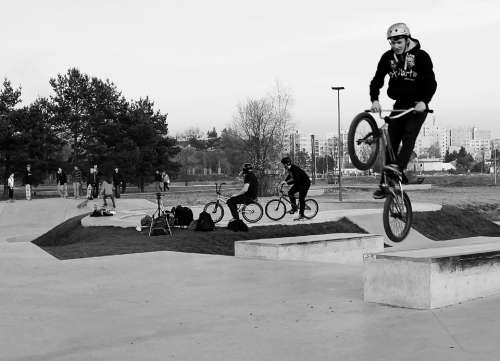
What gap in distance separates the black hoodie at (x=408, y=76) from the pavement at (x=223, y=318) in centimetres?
240

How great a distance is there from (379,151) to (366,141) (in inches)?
6.8

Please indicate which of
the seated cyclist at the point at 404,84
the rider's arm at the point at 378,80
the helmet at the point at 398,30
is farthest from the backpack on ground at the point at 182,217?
the helmet at the point at 398,30

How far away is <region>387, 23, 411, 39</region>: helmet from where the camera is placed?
604 centimetres

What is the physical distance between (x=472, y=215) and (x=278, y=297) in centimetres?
2149

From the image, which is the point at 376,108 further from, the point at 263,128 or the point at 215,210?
the point at 263,128

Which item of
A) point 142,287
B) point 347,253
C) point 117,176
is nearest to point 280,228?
point 347,253

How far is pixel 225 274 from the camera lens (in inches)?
408

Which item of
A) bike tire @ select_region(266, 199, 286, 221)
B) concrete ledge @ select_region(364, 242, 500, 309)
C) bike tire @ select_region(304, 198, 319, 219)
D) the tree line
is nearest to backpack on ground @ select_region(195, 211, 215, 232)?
bike tire @ select_region(266, 199, 286, 221)

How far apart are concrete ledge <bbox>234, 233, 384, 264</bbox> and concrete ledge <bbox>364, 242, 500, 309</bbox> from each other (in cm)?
449

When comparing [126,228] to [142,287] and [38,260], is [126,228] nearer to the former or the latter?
[38,260]

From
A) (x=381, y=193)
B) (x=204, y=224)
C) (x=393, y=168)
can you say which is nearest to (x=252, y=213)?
(x=204, y=224)

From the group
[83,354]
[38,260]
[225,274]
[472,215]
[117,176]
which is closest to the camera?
[83,354]

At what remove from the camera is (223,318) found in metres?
7.05

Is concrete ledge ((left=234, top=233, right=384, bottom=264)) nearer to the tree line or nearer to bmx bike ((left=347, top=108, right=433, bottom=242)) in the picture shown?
bmx bike ((left=347, top=108, right=433, bottom=242))
